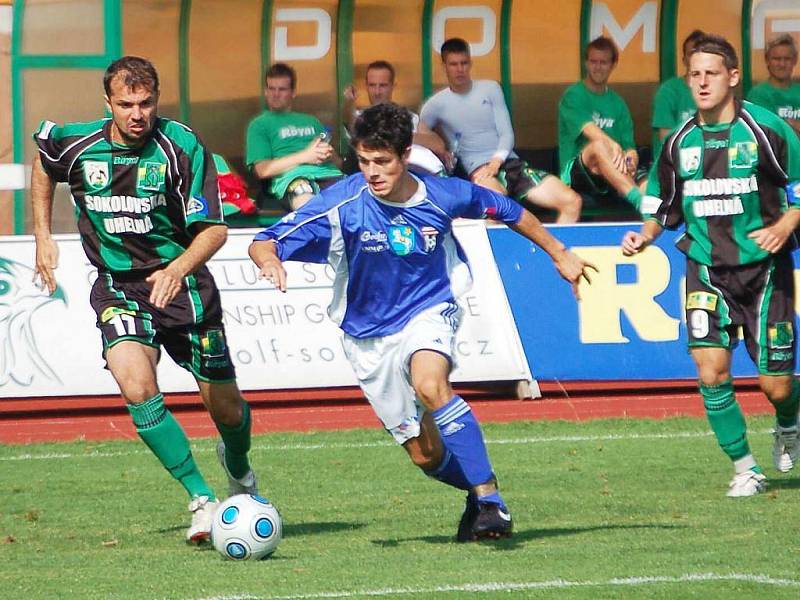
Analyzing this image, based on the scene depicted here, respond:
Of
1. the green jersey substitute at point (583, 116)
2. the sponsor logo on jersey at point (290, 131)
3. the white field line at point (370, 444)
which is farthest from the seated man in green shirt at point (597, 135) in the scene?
the white field line at point (370, 444)

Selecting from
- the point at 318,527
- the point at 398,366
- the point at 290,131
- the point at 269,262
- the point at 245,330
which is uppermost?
the point at 290,131

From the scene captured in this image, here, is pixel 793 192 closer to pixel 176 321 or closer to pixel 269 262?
pixel 269 262

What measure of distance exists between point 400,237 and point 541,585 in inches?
73.0

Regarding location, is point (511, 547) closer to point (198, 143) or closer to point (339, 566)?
point (339, 566)

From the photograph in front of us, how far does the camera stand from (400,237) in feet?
24.4

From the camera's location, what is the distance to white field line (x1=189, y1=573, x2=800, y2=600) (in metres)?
6.15

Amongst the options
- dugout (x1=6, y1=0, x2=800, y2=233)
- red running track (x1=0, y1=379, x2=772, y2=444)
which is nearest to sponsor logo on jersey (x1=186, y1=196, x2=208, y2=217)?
red running track (x1=0, y1=379, x2=772, y2=444)

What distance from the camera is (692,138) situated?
882cm

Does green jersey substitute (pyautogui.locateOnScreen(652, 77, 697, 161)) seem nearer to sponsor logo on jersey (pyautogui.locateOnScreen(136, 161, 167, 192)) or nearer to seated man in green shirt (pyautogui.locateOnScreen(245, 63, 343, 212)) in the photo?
seated man in green shirt (pyautogui.locateOnScreen(245, 63, 343, 212))

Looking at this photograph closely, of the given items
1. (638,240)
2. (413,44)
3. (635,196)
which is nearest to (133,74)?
(638,240)

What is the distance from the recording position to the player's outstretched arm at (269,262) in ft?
23.1

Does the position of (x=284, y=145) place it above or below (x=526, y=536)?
above

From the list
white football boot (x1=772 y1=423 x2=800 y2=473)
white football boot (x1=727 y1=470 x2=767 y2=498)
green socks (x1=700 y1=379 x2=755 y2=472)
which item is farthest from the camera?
white football boot (x1=772 y1=423 x2=800 y2=473)

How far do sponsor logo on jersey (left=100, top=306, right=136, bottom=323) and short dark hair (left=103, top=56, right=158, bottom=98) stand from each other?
1.00 m
